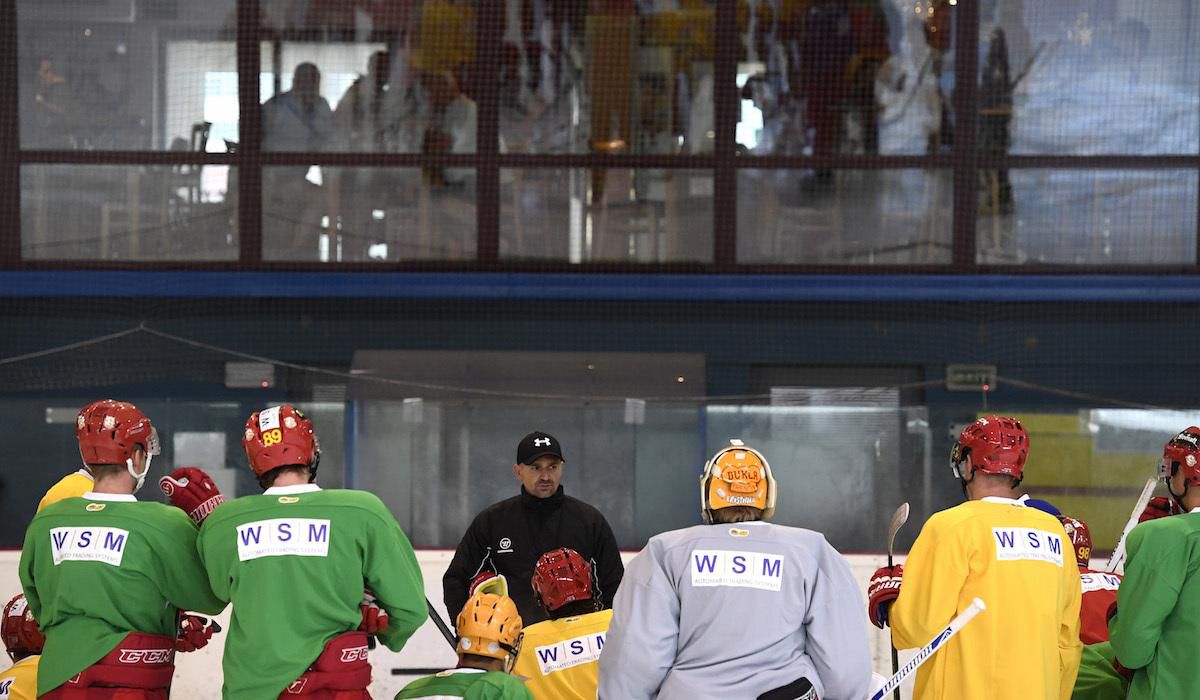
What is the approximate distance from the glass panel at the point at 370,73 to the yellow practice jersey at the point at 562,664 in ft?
18.6

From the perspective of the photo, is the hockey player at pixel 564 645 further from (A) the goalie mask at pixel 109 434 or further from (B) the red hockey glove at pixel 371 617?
(A) the goalie mask at pixel 109 434

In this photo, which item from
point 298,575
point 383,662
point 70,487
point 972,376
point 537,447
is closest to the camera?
point 298,575

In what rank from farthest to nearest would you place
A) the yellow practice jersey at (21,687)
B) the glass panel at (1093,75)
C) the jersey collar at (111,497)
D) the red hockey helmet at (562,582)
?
the glass panel at (1093,75)
the yellow practice jersey at (21,687)
the red hockey helmet at (562,582)
the jersey collar at (111,497)

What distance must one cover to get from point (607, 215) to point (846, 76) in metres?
1.71

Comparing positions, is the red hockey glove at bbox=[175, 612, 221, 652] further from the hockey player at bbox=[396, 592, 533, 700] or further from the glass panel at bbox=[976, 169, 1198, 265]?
the glass panel at bbox=[976, 169, 1198, 265]

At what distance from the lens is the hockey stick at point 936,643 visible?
12.3 ft

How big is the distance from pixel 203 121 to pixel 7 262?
1.48m

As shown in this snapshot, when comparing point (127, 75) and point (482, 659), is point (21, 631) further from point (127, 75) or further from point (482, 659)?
point (127, 75)

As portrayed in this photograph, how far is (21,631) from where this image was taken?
434 centimetres

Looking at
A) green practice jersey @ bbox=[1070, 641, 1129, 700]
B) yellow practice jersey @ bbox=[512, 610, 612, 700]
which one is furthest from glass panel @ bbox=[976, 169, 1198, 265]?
yellow practice jersey @ bbox=[512, 610, 612, 700]

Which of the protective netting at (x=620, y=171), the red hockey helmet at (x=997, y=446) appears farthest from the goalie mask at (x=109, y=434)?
the protective netting at (x=620, y=171)

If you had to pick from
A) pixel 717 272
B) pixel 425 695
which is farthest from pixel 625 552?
pixel 425 695

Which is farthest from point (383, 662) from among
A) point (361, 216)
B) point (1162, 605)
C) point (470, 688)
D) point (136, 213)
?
point (136, 213)

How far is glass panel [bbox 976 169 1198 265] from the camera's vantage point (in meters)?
9.12
